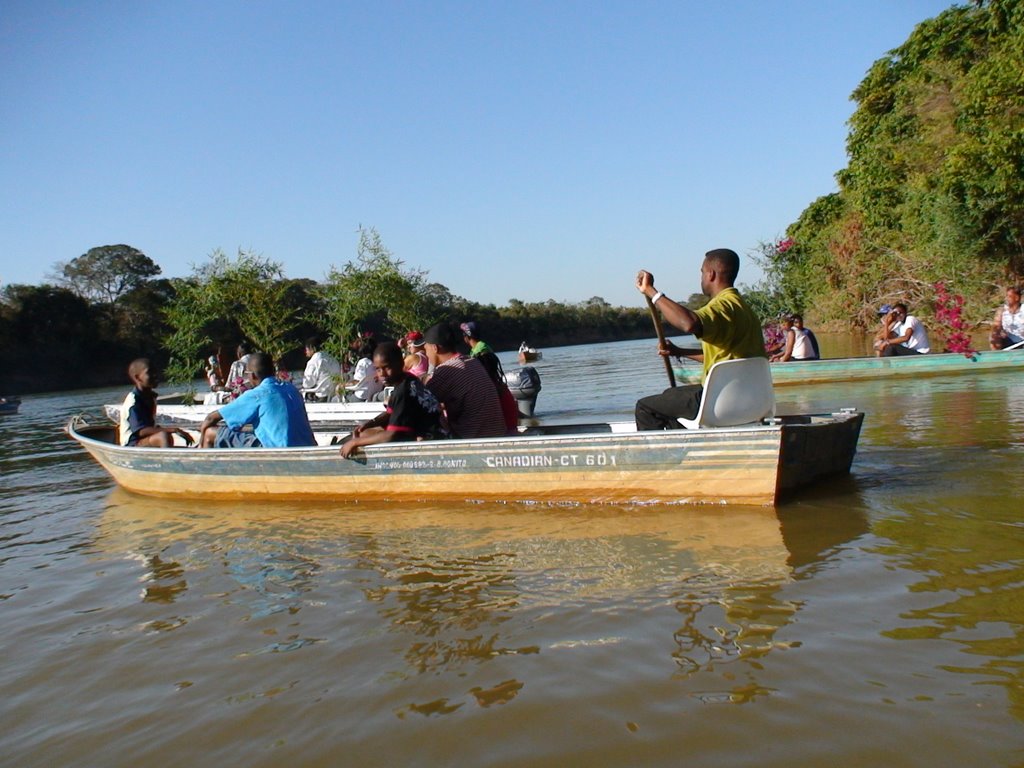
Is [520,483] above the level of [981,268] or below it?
below

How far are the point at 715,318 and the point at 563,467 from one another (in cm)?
153

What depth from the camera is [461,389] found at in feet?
21.2

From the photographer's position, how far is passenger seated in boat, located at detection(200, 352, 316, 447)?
23.0 ft

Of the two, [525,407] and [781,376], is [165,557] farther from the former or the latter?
[781,376]

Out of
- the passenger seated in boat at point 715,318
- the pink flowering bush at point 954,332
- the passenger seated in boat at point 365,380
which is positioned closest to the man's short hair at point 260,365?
the passenger seated in boat at point 715,318

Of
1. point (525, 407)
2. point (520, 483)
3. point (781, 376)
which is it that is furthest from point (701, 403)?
point (781, 376)

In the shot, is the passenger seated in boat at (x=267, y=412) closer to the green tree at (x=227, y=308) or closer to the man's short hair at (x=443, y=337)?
the man's short hair at (x=443, y=337)

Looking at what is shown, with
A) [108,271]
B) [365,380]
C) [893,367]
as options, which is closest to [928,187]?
[893,367]

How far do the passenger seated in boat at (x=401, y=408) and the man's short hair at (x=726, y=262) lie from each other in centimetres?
234

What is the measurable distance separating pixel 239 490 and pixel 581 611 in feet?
14.9

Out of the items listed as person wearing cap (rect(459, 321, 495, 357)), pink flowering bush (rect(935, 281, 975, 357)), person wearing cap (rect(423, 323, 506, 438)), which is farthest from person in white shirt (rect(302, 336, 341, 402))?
pink flowering bush (rect(935, 281, 975, 357))

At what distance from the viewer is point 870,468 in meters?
6.56

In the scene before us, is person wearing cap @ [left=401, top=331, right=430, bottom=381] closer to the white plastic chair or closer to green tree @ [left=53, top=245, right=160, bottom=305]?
the white plastic chair

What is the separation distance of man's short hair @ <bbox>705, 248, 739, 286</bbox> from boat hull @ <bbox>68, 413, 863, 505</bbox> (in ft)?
3.16
